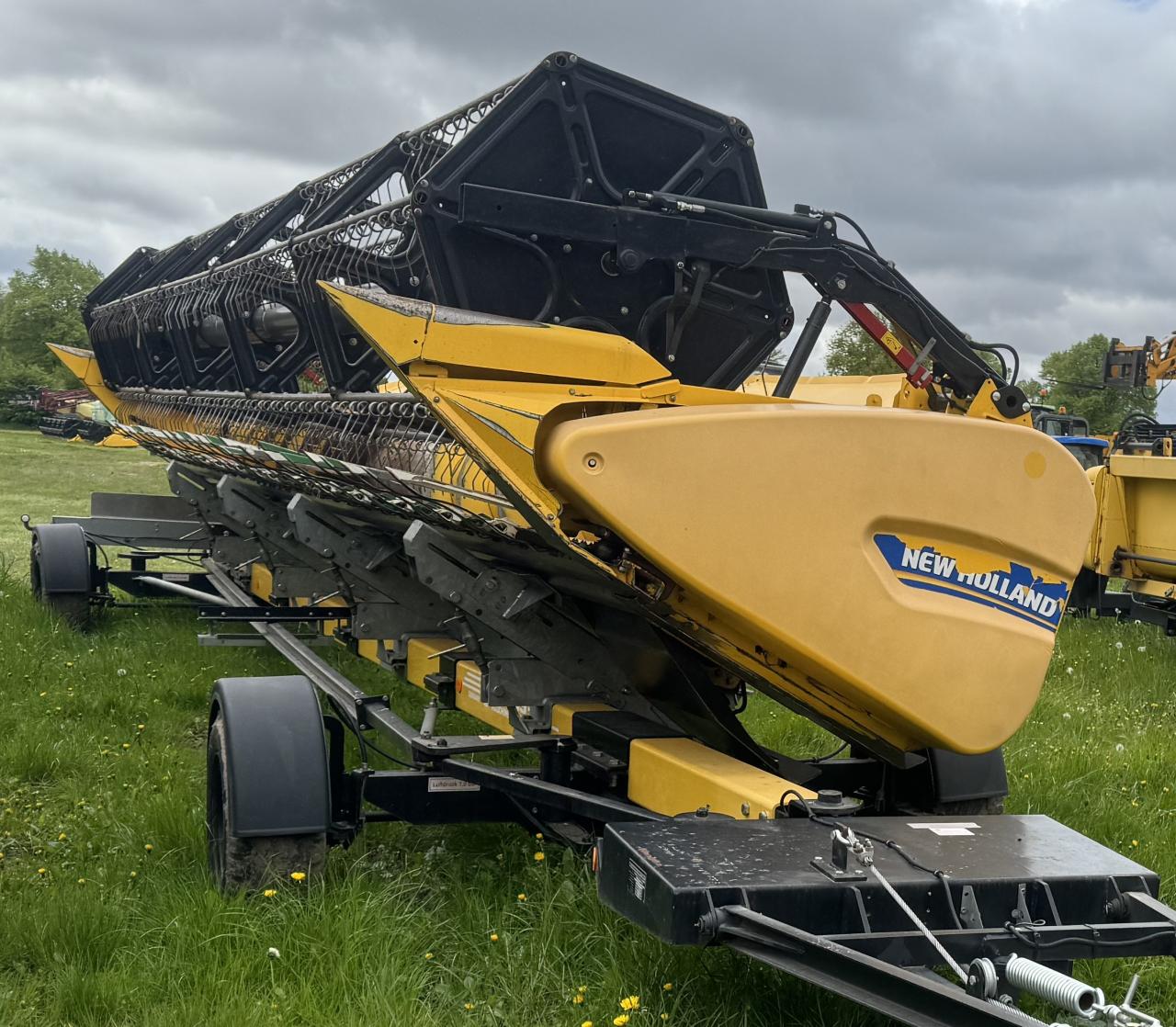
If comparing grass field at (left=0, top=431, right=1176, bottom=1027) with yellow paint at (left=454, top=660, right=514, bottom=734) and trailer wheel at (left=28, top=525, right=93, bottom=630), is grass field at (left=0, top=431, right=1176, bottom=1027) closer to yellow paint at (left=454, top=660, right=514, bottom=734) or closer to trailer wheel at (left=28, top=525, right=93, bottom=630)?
yellow paint at (left=454, top=660, right=514, bottom=734)

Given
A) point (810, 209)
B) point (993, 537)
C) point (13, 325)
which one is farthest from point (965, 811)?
point (13, 325)

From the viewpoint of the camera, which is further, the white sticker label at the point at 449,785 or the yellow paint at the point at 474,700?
the yellow paint at the point at 474,700

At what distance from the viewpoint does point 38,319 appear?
6238 centimetres

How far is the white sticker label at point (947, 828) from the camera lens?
3.32 meters

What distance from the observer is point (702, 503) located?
334cm

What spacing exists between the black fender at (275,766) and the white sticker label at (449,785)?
1.18 feet

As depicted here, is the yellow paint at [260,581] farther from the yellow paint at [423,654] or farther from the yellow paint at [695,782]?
the yellow paint at [695,782]

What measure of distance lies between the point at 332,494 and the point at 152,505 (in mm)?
4379

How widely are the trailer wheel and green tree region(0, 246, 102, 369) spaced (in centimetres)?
5344

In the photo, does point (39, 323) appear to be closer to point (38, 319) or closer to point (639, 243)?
point (38, 319)

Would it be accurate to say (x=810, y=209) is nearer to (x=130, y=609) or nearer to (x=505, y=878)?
(x=505, y=878)

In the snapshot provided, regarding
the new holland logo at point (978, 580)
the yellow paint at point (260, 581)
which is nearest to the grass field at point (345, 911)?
the new holland logo at point (978, 580)

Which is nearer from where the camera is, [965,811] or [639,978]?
[639,978]

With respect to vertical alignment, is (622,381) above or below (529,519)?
above
